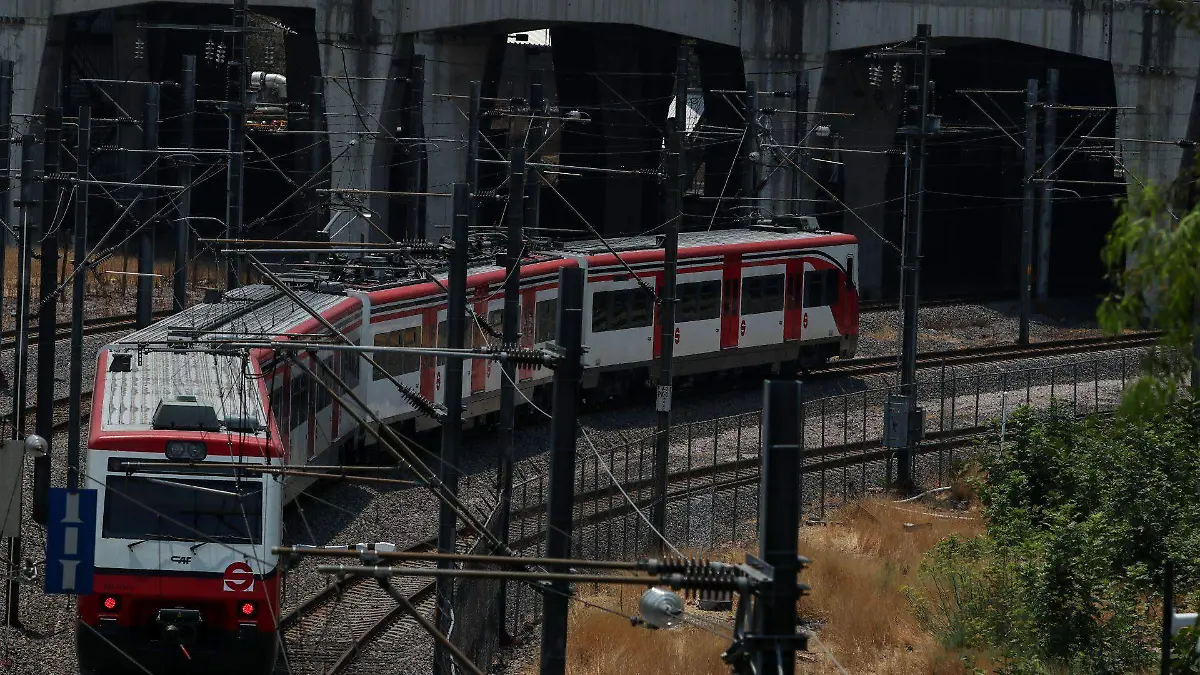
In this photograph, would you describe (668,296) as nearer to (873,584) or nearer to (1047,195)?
(873,584)

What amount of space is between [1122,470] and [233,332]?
28.6ft

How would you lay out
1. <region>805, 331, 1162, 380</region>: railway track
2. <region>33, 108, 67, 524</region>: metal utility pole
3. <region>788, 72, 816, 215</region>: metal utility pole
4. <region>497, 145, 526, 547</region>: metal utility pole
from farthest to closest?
1. <region>788, 72, 816, 215</region>: metal utility pole
2. <region>805, 331, 1162, 380</region>: railway track
3. <region>33, 108, 67, 524</region>: metal utility pole
4. <region>497, 145, 526, 547</region>: metal utility pole

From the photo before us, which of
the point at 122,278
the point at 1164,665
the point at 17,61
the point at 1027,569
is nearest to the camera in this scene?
the point at 1164,665

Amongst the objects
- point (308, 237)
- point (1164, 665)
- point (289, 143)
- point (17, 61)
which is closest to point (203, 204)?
point (289, 143)

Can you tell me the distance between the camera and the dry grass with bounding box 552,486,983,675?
58.7 feet

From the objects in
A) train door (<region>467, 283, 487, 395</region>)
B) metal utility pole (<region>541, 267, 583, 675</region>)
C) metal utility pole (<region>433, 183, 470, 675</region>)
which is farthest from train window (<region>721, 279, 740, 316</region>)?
metal utility pole (<region>541, 267, 583, 675</region>)

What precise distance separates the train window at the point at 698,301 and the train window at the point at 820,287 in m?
2.75

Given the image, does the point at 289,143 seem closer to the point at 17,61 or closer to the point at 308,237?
the point at 308,237

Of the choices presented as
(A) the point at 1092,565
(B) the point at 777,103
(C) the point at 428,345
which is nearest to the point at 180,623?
(A) the point at 1092,565

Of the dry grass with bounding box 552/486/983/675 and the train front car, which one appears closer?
the train front car

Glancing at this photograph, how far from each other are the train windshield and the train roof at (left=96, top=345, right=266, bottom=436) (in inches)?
21.4

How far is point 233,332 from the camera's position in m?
18.1

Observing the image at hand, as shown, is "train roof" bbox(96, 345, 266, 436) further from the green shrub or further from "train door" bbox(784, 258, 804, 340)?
"train door" bbox(784, 258, 804, 340)

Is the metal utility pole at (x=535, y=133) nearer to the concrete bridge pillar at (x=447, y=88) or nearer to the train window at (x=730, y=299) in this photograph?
the train window at (x=730, y=299)
